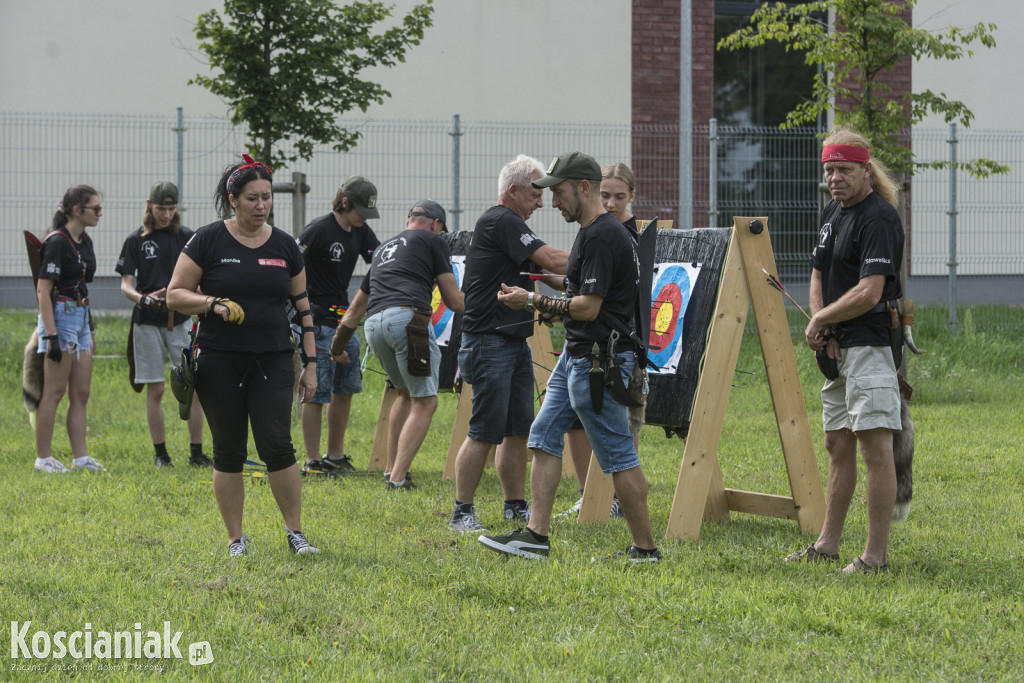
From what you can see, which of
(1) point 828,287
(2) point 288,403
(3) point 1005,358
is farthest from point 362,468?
(3) point 1005,358

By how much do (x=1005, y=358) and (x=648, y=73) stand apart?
8.35 meters

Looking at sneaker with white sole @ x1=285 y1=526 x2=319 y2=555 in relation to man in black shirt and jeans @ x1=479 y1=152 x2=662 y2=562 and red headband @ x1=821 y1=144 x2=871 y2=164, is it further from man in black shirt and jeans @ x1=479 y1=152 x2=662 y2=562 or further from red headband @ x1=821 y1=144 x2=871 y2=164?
red headband @ x1=821 y1=144 x2=871 y2=164

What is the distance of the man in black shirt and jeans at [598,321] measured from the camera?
5266mm

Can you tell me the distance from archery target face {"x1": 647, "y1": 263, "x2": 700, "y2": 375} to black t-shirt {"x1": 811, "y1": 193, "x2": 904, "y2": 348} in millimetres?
1172

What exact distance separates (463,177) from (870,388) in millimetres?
9943

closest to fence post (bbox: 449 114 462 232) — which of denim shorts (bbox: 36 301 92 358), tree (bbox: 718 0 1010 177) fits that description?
tree (bbox: 718 0 1010 177)

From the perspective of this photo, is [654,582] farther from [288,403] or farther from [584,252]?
[288,403]

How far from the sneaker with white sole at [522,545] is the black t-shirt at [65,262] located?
435cm

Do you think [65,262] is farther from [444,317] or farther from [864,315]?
[864,315]

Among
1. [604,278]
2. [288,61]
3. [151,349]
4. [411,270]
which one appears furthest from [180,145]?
[604,278]

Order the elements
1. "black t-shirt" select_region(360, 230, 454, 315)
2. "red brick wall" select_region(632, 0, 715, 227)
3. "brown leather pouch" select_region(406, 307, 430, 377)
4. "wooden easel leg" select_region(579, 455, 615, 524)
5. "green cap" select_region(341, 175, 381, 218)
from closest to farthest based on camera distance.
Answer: "wooden easel leg" select_region(579, 455, 615, 524) → "brown leather pouch" select_region(406, 307, 430, 377) → "black t-shirt" select_region(360, 230, 454, 315) → "green cap" select_region(341, 175, 381, 218) → "red brick wall" select_region(632, 0, 715, 227)

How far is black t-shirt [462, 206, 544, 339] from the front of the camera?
20.2 ft

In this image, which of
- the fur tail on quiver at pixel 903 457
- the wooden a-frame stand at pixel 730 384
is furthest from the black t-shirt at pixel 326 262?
the fur tail on quiver at pixel 903 457

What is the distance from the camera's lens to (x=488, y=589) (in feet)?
16.4
